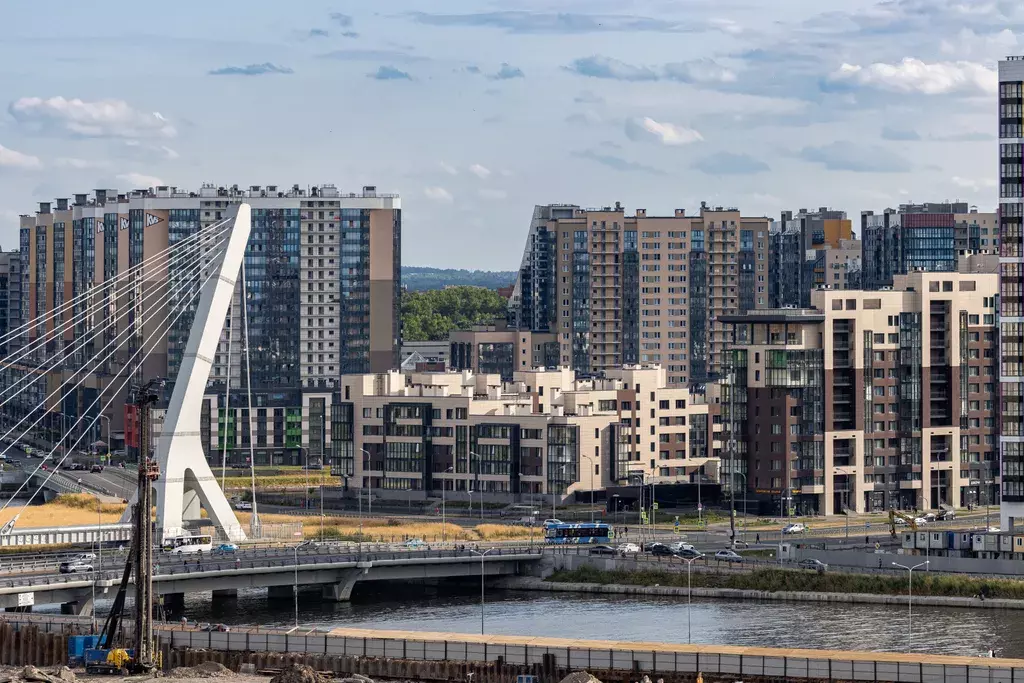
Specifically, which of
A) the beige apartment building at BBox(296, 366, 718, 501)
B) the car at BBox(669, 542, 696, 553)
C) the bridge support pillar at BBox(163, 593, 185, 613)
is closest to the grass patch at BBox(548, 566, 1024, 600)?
the car at BBox(669, 542, 696, 553)

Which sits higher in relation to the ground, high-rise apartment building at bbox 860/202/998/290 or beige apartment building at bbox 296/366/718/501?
high-rise apartment building at bbox 860/202/998/290

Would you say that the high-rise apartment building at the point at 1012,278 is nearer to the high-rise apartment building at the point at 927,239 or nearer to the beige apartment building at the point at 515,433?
the beige apartment building at the point at 515,433

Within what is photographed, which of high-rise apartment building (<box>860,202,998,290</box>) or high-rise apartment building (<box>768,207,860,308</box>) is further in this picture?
high-rise apartment building (<box>768,207,860,308</box>)

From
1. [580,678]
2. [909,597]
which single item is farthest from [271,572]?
[580,678]

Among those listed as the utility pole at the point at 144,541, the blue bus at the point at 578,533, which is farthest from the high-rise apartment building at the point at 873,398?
the utility pole at the point at 144,541

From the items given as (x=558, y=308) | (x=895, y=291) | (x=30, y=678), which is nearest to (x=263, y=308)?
(x=558, y=308)

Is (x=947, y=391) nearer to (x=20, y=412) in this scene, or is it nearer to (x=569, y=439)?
(x=569, y=439)

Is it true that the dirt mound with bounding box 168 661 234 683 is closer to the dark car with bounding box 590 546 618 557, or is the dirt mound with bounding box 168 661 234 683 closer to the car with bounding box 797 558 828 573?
the car with bounding box 797 558 828 573
